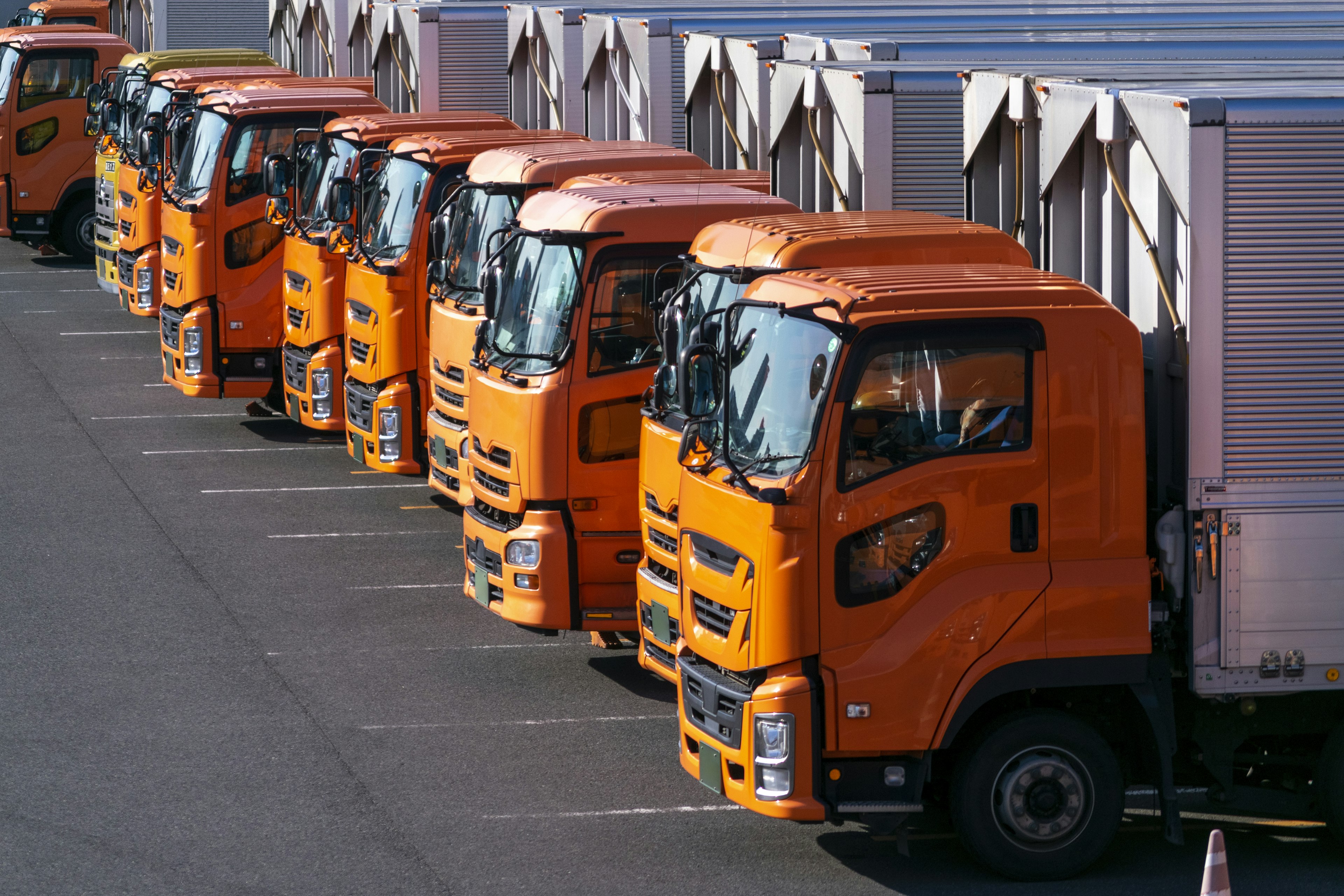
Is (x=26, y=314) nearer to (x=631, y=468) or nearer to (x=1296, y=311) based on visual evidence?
(x=631, y=468)

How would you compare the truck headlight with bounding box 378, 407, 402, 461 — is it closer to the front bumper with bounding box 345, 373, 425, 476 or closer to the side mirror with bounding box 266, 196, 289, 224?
the front bumper with bounding box 345, 373, 425, 476

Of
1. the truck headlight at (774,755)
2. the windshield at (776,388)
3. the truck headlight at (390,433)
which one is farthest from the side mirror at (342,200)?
the truck headlight at (774,755)

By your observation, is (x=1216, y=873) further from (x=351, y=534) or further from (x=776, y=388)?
(x=351, y=534)

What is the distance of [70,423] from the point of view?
1875cm

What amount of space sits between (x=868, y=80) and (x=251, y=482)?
772cm

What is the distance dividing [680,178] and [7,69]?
1930 cm

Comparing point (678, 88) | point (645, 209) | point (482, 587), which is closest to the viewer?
point (645, 209)

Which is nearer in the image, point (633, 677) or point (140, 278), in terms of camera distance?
point (633, 677)

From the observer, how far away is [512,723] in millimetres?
10414

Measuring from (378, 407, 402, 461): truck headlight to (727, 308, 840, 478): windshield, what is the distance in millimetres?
6741

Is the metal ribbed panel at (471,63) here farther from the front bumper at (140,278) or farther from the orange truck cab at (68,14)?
the orange truck cab at (68,14)

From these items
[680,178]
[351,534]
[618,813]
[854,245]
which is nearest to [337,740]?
[618,813]

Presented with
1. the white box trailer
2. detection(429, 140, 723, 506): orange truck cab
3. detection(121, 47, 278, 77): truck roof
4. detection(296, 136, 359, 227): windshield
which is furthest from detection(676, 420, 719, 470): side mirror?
detection(121, 47, 278, 77): truck roof

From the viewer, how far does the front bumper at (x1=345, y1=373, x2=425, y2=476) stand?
14438mm
